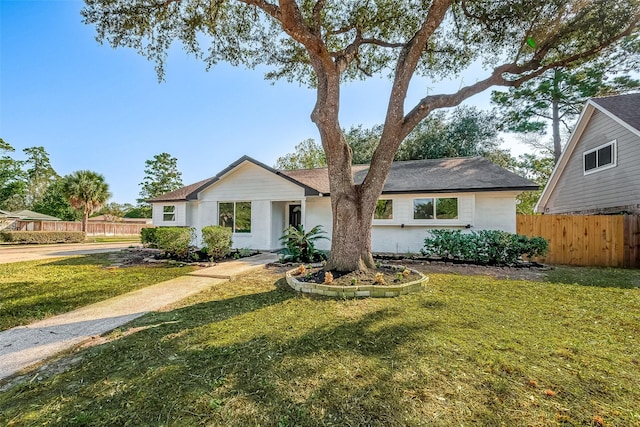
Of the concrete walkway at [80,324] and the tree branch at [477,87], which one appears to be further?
the tree branch at [477,87]

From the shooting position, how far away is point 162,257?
10539mm

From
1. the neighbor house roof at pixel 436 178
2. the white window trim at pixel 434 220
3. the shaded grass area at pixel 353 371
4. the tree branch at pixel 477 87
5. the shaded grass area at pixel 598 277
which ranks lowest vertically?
the shaded grass area at pixel 598 277

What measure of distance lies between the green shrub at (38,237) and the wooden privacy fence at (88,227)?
6938mm

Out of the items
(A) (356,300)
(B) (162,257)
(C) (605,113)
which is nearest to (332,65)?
(A) (356,300)

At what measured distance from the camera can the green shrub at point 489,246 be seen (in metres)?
8.41

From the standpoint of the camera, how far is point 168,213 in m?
15.3

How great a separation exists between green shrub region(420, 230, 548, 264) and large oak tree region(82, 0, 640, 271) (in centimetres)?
406

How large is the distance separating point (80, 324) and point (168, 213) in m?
12.4

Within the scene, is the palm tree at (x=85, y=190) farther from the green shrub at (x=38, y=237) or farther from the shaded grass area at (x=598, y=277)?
the shaded grass area at (x=598, y=277)

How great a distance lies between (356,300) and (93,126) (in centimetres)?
2428

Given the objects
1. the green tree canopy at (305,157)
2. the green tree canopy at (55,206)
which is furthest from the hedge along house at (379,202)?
the green tree canopy at (55,206)

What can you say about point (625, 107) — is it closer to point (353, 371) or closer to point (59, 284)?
point (353, 371)

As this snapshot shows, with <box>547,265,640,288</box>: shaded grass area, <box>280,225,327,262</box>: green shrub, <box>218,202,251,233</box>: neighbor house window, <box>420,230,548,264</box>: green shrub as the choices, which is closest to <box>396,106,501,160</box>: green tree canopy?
<box>420,230,548,264</box>: green shrub

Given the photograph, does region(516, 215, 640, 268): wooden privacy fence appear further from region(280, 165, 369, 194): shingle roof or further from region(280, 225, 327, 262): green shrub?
region(280, 225, 327, 262): green shrub
